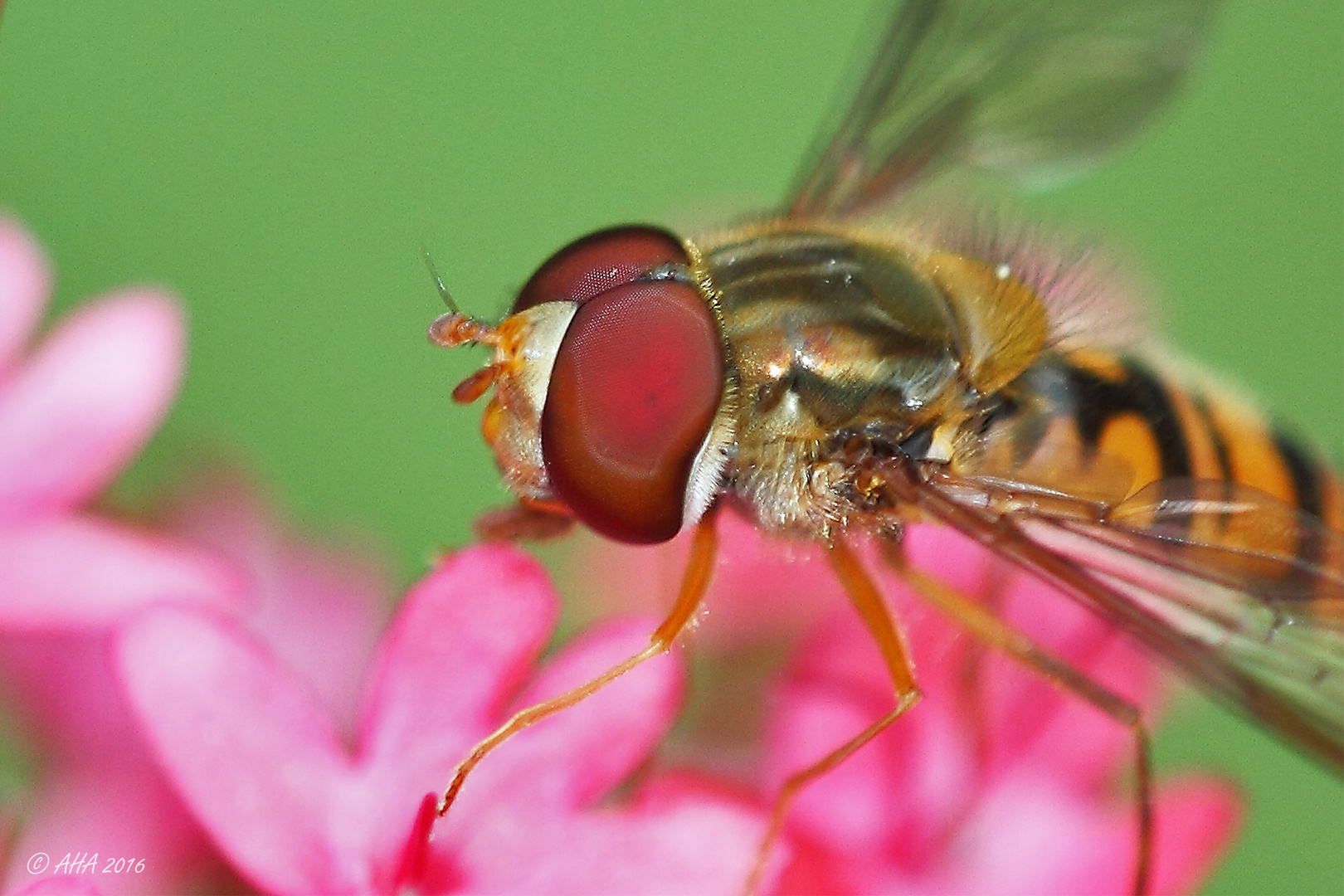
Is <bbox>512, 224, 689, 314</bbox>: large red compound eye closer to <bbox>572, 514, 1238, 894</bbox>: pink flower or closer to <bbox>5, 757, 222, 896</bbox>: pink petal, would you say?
<bbox>572, 514, 1238, 894</bbox>: pink flower

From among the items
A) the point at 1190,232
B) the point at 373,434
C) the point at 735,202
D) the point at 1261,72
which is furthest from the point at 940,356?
the point at 1261,72

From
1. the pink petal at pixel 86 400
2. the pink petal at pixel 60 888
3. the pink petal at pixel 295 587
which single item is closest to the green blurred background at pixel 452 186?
the pink petal at pixel 295 587

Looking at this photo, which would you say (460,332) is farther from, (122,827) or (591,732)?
(122,827)

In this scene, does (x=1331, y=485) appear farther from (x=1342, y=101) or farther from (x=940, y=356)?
(x=1342, y=101)

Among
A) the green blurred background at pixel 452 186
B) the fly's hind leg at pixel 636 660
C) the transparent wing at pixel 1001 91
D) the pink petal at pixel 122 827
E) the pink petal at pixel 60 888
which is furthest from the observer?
the green blurred background at pixel 452 186

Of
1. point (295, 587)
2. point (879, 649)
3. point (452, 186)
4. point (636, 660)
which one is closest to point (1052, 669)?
point (879, 649)

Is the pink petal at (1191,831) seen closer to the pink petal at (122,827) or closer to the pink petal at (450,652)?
the pink petal at (450,652)
